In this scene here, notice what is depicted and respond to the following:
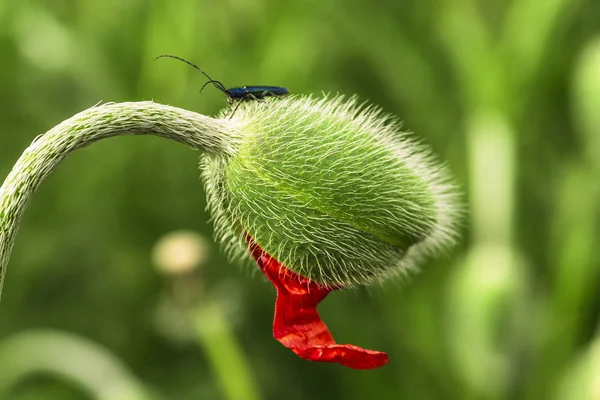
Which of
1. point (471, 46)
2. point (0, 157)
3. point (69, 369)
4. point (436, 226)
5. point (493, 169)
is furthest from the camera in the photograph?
point (0, 157)

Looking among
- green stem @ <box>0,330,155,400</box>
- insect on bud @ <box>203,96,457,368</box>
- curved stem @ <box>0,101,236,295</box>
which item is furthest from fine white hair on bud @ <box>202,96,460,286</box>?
green stem @ <box>0,330,155,400</box>

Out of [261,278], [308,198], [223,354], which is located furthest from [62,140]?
[261,278]

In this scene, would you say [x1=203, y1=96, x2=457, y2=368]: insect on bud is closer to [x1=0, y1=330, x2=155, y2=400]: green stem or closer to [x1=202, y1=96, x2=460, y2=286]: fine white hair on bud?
[x1=202, y1=96, x2=460, y2=286]: fine white hair on bud

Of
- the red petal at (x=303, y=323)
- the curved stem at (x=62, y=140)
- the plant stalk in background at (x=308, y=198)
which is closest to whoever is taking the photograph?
the curved stem at (x=62, y=140)

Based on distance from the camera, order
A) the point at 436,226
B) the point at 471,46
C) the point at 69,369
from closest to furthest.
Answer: the point at 436,226 → the point at 69,369 → the point at 471,46

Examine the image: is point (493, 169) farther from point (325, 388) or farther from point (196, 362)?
point (196, 362)

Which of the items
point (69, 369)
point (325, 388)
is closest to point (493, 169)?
point (325, 388)

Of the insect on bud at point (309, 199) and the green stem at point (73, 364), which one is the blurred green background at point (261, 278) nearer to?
the green stem at point (73, 364)

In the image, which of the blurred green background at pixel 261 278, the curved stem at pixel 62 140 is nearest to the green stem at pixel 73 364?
the blurred green background at pixel 261 278
